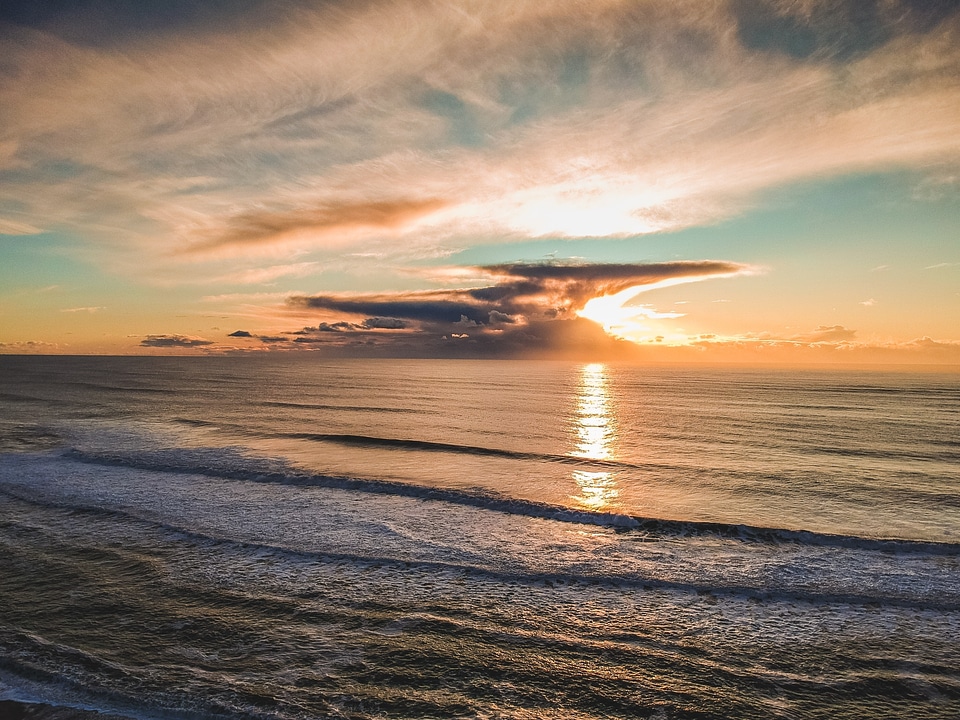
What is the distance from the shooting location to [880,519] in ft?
62.0

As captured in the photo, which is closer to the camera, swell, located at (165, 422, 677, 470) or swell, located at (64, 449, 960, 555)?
swell, located at (64, 449, 960, 555)

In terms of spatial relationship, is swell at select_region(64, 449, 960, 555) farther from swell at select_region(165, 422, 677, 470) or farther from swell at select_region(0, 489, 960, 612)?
swell at select_region(165, 422, 677, 470)

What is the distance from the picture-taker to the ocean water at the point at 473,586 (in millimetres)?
8367

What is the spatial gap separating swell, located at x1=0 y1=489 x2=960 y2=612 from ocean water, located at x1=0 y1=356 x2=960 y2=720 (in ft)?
0.26

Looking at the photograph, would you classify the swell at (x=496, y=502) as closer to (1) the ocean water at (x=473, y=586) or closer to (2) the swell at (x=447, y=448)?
(1) the ocean water at (x=473, y=586)

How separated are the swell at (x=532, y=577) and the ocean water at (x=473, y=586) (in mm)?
79

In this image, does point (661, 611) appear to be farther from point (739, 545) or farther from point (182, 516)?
point (182, 516)

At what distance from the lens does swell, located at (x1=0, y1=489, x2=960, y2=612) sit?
12.3 meters

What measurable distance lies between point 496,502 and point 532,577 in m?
7.41

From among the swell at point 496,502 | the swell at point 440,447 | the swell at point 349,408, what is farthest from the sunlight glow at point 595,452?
the swell at point 349,408

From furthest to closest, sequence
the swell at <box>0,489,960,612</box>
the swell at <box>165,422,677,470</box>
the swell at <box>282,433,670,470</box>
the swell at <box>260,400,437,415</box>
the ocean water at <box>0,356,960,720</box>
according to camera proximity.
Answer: the swell at <box>260,400,437,415</box>, the swell at <box>282,433,670,470</box>, the swell at <box>165,422,677,470</box>, the swell at <box>0,489,960,612</box>, the ocean water at <box>0,356,960,720</box>

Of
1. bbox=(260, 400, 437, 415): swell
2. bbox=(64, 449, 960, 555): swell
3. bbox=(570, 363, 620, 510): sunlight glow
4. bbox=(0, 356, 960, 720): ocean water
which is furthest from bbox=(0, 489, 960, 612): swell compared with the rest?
bbox=(260, 400, 437, 415): swell

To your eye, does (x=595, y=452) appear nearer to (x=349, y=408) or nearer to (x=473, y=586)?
(x=473, y=586)

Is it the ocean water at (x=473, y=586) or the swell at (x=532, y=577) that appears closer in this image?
the ocean water at (x=473, y=586)
